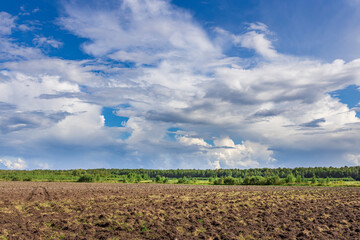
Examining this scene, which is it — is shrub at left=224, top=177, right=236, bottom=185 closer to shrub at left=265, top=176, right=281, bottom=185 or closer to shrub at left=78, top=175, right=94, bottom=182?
shrub at left=265, top=176, right=281, bottom=185

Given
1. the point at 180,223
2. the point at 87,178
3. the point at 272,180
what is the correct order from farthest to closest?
the point at 87,178
the point at 272,180
the point at 180,223

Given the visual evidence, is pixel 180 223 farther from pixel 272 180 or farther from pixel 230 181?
pixel 230 181

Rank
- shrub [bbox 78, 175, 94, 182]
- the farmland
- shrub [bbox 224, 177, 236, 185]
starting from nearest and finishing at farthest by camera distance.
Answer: the farmland → shrub [bbox 224, 177, 236, 185] → shrub [bbox 78, 175, 94, 182]

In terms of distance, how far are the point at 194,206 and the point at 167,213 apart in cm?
474

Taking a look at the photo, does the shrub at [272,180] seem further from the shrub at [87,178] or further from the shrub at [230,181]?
the shrub at [87,178]

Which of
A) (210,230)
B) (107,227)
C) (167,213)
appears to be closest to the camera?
(210,230)

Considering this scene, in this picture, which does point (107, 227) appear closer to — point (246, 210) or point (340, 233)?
point (246, 210)

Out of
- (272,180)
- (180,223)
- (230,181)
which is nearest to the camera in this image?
(180,223)

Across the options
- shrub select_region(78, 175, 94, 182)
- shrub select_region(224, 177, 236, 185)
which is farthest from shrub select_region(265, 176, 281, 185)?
shrub select_region(78, 175, 94, 182)

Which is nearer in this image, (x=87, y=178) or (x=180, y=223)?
(x=180, y=223)

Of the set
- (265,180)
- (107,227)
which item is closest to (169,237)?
(107,227)

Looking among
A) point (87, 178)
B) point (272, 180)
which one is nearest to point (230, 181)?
point (272, 180)

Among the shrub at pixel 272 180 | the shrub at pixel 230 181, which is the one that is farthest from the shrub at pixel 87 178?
the shrub at pixel 272 180

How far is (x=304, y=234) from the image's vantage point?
1720 cm
